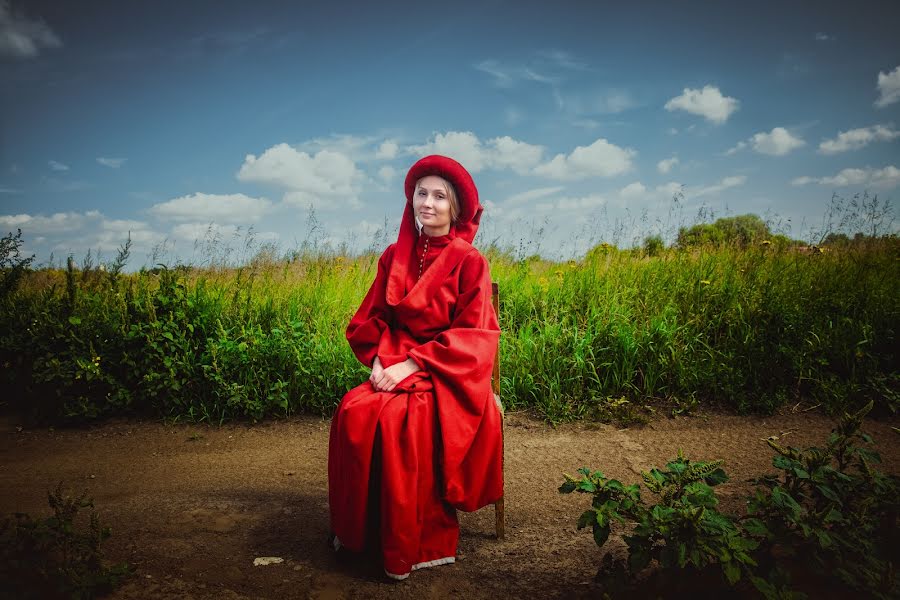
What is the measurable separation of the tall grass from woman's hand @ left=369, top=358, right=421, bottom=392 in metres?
2.22

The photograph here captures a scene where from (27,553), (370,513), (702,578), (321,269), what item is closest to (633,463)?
(702,578)

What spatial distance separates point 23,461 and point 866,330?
24.9 ft

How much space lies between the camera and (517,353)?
499 cm

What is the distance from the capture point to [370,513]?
253cm

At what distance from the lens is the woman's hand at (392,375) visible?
251 centimetres

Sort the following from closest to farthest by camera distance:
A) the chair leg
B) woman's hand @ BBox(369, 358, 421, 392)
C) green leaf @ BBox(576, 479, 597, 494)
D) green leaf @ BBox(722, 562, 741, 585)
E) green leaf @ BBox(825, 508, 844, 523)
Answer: green leaf @ BBox(722, 562, 741, 585) < green leaf @ BBox(825, 508, 844, 523) < green leaf @ BBox(576, 479, 597, 494) < woman's hand @ BBox(369, 358, 421, 392) < the chair leg

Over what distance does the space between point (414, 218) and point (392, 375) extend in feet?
2.96

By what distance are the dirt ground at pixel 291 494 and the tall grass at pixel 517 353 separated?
26 cm

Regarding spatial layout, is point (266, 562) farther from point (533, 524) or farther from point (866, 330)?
point (866, 330)

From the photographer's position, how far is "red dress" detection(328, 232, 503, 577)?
239 centimetres

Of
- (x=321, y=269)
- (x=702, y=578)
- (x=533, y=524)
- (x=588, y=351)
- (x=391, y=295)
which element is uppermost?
(x=321, y=269)

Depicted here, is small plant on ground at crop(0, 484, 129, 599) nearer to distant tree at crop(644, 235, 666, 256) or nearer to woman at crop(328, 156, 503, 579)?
woman at crop(328, 156, 503, 579)

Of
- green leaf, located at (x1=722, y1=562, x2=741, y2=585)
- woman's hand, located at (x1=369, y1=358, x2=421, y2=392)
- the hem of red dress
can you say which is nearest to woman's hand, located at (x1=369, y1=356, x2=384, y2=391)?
woman's hand, located at (x1=369, y1=358, x2=421, y2=392)

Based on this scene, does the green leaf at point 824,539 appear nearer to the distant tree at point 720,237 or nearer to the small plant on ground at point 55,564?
the small plant on ground at point 55,564
